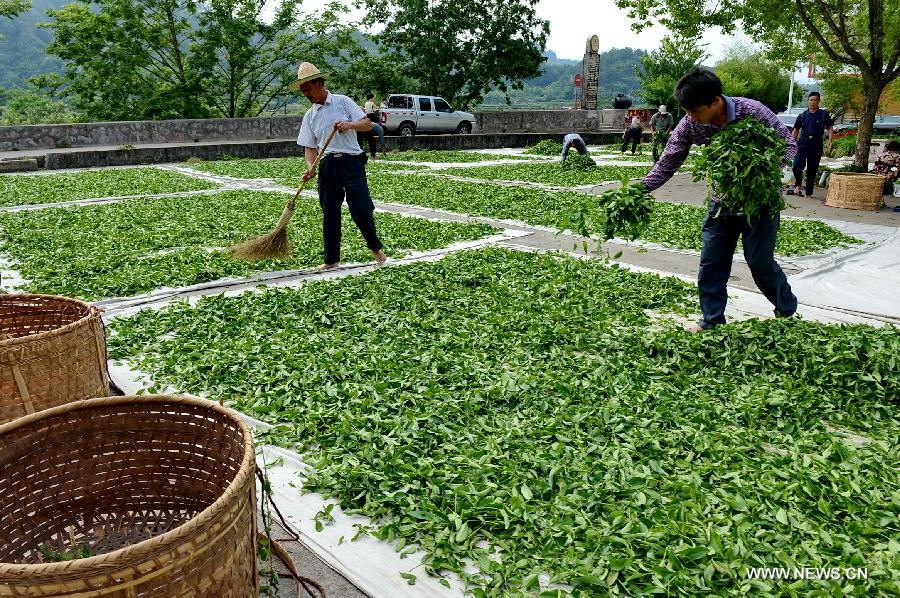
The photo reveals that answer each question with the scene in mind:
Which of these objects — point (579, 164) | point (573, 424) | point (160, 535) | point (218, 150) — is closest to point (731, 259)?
point (573, 424)

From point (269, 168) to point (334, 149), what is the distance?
399 inches

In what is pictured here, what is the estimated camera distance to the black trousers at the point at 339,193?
5.88 metres

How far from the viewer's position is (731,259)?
13.9 ft

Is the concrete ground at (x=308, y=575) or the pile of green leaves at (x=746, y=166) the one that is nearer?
the concrete ground at (x=308, y=575)

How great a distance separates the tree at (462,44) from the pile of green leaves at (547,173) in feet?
66.1

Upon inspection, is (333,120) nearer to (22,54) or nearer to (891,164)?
(891,164)

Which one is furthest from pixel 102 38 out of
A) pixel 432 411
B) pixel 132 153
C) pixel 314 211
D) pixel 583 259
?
pixel 432 411

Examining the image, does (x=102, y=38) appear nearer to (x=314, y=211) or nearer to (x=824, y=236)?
(x=314, y=211)

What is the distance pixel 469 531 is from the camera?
7.85 feet

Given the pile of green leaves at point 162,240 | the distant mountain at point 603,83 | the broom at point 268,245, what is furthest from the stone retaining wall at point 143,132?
the distant mountain at point 603,83

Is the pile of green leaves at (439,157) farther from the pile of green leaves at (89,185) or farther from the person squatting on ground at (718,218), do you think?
the person squatting on ground at (718,218)

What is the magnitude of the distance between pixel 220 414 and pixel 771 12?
1465 cm

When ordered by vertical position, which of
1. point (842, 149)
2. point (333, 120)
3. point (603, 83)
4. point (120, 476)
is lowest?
point (120, 476)

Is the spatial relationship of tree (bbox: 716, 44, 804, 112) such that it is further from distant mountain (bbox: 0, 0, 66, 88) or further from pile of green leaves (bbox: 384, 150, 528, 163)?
distant mountain (bbox: 0, 0, 66, 88)
